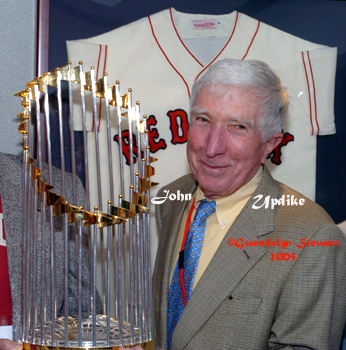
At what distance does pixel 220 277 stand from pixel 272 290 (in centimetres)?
10

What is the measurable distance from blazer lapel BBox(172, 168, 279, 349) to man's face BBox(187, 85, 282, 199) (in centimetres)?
11

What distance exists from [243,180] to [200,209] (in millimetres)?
121

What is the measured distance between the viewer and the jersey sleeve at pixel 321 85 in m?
1.35

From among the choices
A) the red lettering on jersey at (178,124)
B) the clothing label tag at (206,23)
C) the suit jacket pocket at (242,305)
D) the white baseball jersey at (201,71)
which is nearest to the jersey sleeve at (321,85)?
the white baseball jersey at (201,71)

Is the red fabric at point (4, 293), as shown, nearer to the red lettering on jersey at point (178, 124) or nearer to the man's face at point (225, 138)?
the man's face at point (225, 138)

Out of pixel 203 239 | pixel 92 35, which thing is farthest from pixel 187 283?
pixel 92 35

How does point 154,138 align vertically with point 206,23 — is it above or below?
below

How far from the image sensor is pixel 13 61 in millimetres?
1243

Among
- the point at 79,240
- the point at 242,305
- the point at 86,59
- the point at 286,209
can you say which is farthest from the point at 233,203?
the point at 86,59

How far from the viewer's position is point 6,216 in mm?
964

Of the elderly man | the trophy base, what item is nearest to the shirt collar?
the elderly man

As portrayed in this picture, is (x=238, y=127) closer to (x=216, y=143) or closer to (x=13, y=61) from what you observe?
(x=216, y=143)

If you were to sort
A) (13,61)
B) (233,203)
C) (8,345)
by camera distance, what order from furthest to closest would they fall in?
(13,61) < (233,203) < (8,345)

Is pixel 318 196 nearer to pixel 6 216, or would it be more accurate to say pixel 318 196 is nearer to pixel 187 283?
pixel 187 283
